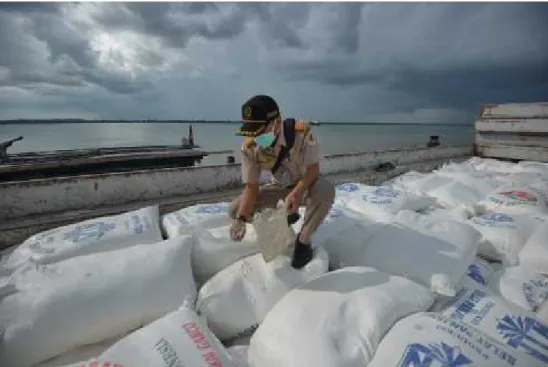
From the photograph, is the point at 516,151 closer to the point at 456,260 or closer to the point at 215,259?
the point at 456,260

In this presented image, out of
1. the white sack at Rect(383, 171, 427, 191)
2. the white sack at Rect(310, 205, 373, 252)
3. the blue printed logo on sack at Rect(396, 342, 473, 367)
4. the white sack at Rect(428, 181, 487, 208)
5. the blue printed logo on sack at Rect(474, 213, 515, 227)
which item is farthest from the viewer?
the white sack at Rect(383, 171, 427, 191)

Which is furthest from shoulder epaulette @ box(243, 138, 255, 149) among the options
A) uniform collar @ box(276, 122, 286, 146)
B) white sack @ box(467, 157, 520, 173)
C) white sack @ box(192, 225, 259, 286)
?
white sack @ box(467, 157, 520, 173)

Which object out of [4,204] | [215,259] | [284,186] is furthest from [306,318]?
[4,204]

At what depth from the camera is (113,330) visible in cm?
129

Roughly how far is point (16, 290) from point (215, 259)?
736 millimetres

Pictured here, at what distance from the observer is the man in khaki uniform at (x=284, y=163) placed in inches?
57.5

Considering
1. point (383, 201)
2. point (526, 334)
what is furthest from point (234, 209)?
point (526, 334)

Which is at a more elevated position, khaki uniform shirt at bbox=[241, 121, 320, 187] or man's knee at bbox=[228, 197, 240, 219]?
khaki uniform shirt at bbox=[241, 121, 320, 187]

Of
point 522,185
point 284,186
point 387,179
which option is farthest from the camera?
point 387,179

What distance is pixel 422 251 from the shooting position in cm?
162

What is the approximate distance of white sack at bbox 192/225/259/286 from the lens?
163cm

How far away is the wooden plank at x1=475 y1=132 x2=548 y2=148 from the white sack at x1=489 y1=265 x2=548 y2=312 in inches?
131

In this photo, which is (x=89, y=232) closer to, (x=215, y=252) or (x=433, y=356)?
(x=215, y=252)

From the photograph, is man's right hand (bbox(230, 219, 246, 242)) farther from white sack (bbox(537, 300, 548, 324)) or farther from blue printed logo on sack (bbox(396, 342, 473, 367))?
white sack (bbox(537, 300, 548, 324))
